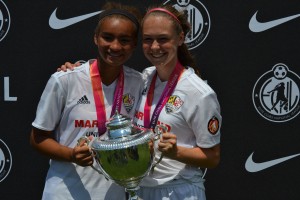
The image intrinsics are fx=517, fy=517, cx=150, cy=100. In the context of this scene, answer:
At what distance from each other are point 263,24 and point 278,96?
45 centimetres

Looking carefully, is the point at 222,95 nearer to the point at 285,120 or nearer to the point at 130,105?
the point at 285,120

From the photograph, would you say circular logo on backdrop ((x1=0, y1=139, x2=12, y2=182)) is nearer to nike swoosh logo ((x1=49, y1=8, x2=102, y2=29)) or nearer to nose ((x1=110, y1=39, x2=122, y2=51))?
nike swoosh logo ((x1=49, y1=8, x2=102, y2=29))

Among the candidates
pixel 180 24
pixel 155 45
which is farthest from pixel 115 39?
pixel 180 24

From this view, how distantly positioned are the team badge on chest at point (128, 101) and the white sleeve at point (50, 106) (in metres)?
0.26

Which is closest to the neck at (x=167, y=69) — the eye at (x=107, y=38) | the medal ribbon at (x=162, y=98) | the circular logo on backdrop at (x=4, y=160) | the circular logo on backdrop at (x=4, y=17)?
the medal ribbon at (x=162, y=98)

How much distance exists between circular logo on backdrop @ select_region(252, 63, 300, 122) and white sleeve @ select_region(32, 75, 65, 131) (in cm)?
144

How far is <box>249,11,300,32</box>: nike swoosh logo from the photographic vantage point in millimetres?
3078

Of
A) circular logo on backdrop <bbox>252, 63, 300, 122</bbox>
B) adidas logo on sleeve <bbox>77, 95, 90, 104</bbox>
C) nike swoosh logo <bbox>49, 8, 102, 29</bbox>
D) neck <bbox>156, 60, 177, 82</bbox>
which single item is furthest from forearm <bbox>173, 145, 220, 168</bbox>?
nike swoosh logo <bbox>49, 8, 102, 29</bbox>

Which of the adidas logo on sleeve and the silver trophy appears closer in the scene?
the silver trophy

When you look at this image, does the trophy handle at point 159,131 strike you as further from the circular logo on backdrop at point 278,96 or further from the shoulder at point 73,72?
the circular logo on backdrop at point 278,96

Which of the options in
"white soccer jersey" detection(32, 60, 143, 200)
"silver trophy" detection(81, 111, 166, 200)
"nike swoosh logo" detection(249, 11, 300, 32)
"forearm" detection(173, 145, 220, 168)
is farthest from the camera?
"nike swoosh logo" detection(249, 11, 300, 32)

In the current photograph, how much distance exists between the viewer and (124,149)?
1894 millimetres

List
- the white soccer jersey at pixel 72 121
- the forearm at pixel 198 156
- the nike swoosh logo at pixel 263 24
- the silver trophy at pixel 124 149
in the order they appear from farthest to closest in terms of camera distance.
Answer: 1. the nike swoosh logo at pixel 263 24
2. the white soccer jersey at pixel 72 121
3. the forearm at pixel 198 156
4. the silver trophy at pixel 124 149

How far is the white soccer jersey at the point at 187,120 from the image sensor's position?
204 centimetres
